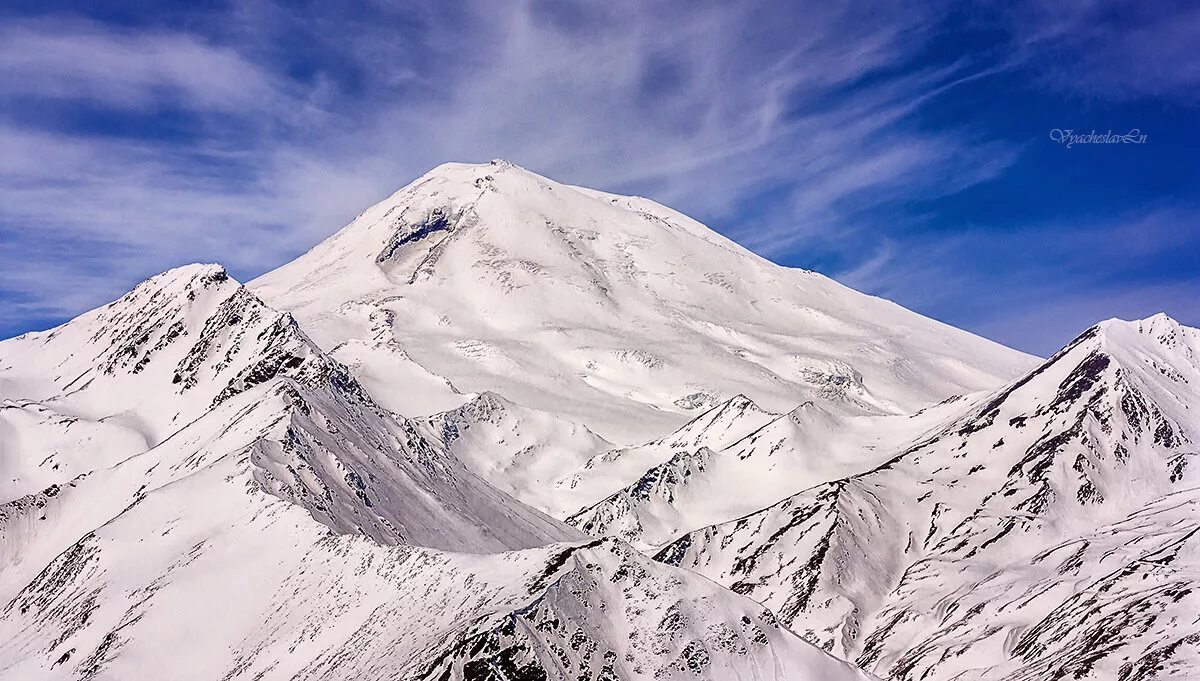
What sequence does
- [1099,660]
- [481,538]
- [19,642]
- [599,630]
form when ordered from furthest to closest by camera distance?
[481,538] → [1099,660] → [19,642] → [599,630]

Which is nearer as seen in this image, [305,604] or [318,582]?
[305,604]

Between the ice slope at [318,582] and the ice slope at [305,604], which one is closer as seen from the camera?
the ice slope at [305,604]

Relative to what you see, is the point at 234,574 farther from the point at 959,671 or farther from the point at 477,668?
the point at 959,671

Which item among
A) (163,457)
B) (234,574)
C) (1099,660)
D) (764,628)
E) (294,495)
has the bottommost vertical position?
(1099,660)

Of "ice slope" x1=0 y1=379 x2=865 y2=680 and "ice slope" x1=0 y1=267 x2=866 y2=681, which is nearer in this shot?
"ice slope" x1=0 y1=379 x2=865 y2=680

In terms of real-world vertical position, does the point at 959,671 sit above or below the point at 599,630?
below

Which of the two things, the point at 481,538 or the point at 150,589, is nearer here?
the point at 150,589

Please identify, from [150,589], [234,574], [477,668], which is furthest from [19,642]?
[477,668]

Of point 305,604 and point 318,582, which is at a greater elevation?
point 318,582
